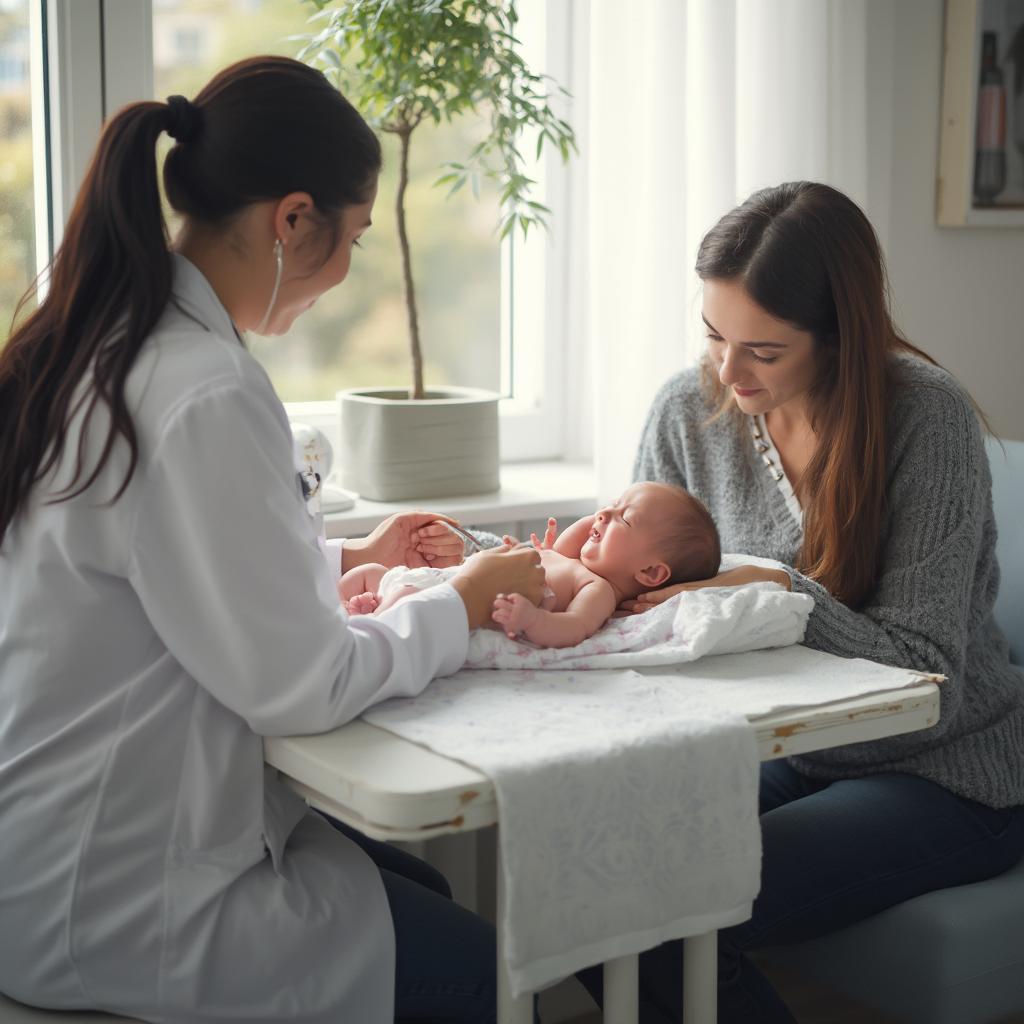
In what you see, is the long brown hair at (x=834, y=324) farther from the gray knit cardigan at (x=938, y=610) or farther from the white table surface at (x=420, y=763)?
the white table surface at (x=420, y=763)

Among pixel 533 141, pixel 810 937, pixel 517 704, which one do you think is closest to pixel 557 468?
pixel 533 141

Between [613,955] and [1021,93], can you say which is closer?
[613,955]

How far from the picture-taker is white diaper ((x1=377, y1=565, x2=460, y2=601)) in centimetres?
151

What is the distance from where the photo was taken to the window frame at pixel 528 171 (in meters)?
2.12

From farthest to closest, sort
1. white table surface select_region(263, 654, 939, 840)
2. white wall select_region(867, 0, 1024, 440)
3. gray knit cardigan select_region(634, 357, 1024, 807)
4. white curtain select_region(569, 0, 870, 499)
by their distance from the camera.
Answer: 1. white wall select_region(867, 0, 1024, 440)
2. white curtain select_region(569, 0, 870, 499)
3. gray knit cardigan select_region(634, 357, 1024, 807)
4. white table surface select_region(263, 654, 939, 840)

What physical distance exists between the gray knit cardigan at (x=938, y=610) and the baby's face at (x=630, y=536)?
6.7 inches

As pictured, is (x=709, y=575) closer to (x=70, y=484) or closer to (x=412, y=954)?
(x=412, y=954)

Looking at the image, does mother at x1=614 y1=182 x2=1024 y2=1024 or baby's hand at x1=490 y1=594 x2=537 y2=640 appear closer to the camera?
baby's hand at x1=490 y1=594 x2=537 y2=640

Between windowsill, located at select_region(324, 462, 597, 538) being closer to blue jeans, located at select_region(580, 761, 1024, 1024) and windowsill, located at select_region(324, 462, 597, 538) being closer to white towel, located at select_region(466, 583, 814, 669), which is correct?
white towel, located at select_region(466, 583, 814, 669)

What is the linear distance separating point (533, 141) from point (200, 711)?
1.84 meters

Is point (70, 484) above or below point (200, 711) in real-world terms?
above

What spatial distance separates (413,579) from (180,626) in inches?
16.5

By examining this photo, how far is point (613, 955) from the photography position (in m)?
1.13

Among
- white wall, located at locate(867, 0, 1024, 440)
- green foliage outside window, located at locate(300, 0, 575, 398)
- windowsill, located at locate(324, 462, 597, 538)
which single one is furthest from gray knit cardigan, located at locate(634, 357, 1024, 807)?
white wall, located at locate(867, 0, 1024, 440)
